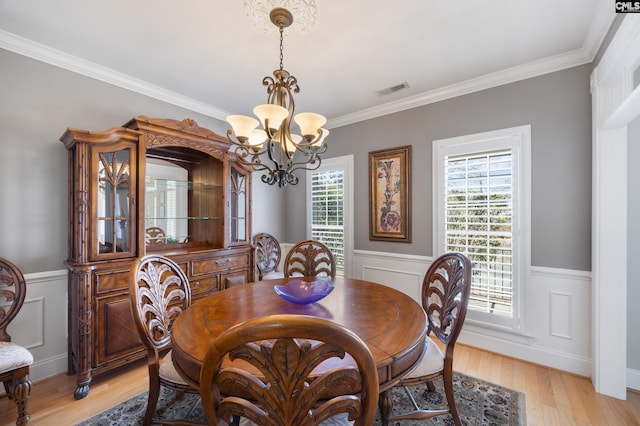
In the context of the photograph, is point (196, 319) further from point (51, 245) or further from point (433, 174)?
point (433, 174)

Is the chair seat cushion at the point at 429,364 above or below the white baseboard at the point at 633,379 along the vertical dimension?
above

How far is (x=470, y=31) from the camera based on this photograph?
1970 millimetres

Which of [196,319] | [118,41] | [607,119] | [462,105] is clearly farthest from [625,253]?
[118,41]

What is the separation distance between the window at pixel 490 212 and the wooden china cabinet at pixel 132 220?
235 cm

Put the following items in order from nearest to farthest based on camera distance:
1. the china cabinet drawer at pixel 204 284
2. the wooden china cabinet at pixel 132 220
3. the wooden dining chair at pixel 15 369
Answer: the wooden dining chair at pixel 15 369, the wooden china cabinet at pixel 132 220, the china cabinet drawer at pixel 204 284

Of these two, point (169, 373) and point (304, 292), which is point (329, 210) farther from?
point (169, 373)

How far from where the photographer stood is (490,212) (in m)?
2.61

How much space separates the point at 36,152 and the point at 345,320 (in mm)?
2766

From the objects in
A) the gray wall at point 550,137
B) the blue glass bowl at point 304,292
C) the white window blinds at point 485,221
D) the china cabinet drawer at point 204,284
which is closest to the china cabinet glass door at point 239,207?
the china cabinet drawer at point 204,284

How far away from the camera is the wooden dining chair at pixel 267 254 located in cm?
365

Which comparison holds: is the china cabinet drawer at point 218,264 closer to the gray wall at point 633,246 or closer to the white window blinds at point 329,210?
the white window blinds at point 329,210

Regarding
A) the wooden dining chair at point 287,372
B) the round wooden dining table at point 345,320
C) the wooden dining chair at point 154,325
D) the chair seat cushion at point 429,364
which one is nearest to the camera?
the wooden dining chair at point 287,372

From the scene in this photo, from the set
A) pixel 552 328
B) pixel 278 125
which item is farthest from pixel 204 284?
pixel 552 328

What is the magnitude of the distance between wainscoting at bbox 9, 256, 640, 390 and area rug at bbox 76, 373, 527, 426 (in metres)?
0.63
